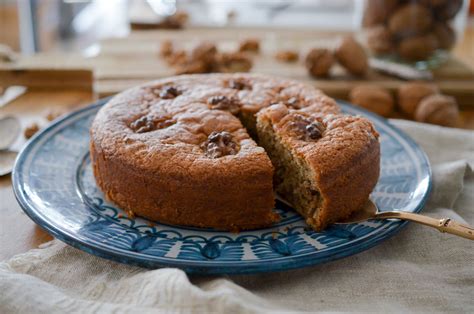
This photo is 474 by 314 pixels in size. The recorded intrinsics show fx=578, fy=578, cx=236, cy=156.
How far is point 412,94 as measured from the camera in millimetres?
3416

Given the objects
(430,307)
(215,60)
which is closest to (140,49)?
(215,60)

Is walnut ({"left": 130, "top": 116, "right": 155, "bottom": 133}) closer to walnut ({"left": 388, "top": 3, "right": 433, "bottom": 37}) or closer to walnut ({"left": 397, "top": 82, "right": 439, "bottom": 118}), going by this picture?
walnut ({"left": 397, "top": 82, "right": 439, "bottom": 118})

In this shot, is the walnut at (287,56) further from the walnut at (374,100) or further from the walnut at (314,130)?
the walnut at (314,130)

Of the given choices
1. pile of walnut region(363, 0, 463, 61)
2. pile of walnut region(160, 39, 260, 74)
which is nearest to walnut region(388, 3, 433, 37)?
pile of walnut region(363, 0, 463, 61)

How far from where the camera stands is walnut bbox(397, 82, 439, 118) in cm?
341

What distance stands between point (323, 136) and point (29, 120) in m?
1.81

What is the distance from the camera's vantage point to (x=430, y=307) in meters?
1.85

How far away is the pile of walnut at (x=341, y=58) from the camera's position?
368 cm

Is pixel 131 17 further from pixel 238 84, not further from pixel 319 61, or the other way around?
pixel 238 84

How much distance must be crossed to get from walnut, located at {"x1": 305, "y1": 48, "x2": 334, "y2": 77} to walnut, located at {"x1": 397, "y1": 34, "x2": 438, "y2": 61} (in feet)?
1.65

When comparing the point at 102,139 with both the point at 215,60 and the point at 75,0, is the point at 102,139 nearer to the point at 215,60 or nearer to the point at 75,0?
the point at 215,60

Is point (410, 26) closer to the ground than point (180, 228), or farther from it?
farther from it

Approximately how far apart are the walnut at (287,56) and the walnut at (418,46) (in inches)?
28.3

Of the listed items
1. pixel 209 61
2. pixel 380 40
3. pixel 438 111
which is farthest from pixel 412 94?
pixel 209 61
